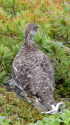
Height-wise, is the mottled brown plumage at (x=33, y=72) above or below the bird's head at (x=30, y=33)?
below

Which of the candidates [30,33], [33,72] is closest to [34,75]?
[33,72]

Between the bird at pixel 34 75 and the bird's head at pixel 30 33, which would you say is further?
the bird's head at pixel 30 33

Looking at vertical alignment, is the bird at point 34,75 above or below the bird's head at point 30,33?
below

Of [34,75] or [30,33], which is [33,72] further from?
[30,33]

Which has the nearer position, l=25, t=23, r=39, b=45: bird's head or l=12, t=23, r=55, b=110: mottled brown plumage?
l=12, t=23, r=55, b=110: mottled brown plumage

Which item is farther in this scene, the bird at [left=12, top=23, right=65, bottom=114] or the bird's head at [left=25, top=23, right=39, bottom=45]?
the bird's head at [left=25, top=23, right=39, bottom=45]

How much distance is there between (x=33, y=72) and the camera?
4906 mm

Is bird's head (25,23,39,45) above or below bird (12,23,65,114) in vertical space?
above

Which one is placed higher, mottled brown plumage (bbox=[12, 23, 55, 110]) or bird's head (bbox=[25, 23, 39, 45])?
bird's head (bbox=[25, 23, 39, 45])

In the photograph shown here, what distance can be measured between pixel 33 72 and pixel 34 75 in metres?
0.06

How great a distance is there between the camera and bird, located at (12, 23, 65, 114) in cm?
470

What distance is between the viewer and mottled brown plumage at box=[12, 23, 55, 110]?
4695 mm

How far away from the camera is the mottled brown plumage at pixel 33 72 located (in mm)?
4695

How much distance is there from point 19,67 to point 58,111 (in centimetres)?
101
